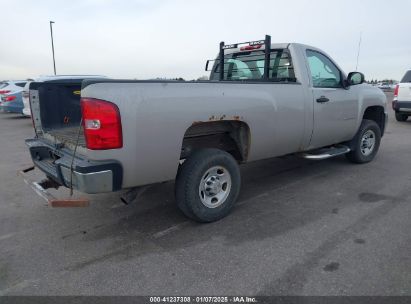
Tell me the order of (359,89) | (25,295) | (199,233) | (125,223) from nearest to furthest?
(25,295) < (199,233) < (125,223) < (359,89)

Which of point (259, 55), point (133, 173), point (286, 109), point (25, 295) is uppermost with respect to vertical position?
point (259, 55)

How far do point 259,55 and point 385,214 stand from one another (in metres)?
2.80

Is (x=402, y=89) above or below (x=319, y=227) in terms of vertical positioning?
above

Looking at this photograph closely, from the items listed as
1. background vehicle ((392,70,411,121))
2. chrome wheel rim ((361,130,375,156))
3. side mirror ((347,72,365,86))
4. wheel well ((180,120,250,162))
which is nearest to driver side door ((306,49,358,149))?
side mirror ((347,72,365,86))

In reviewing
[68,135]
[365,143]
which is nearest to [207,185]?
[68,135]

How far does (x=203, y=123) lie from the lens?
12.3ft

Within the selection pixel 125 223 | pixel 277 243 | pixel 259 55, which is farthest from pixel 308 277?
pixel 259 55

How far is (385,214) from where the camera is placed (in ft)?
13.4

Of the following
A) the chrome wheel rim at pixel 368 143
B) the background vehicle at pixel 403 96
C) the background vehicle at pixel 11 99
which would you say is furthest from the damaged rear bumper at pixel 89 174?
the background vehicle at pixel 11 99

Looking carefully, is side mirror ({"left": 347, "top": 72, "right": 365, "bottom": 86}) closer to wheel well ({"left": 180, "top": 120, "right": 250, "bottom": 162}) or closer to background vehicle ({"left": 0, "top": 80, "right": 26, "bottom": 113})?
wheel well ({"left": 180, "top": 120, "right": 250, "bottom": 162})

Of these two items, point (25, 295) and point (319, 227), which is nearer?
point (25, 295)

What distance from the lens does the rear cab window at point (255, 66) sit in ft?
Result: 16.4

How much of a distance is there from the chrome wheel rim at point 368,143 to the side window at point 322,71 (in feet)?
4.62

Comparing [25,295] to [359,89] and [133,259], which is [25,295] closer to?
[133,259]
